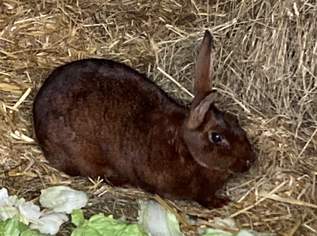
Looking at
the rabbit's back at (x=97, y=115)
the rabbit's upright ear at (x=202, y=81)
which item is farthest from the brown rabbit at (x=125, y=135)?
the rabbit's upright ear at (x=202, y=81)

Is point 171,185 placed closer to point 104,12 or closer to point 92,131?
point 92,131

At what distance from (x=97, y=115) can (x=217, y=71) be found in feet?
2.40

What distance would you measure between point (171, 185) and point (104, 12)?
4.13 feet

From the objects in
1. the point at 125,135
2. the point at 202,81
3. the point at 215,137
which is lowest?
the point at 125,135

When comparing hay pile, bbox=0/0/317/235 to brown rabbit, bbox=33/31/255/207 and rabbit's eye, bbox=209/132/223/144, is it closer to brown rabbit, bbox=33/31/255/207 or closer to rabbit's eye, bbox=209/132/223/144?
brown rabbit, bbox=33/31/255/207

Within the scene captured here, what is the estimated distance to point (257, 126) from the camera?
5.11 m

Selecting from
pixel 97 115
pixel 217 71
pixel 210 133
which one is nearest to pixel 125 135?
pixel 97 115

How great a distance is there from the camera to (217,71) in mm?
5340

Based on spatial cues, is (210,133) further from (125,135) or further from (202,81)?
(125,135)

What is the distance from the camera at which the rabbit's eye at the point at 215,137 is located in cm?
461

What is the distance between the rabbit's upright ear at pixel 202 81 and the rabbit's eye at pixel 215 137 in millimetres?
74

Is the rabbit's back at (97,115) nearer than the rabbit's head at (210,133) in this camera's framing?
No

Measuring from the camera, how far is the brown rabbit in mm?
4754

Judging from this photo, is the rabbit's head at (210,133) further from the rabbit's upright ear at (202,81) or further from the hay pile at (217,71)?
the hay pile at (217,71)
